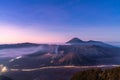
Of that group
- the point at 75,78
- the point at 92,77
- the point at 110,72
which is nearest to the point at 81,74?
the point at 75,78

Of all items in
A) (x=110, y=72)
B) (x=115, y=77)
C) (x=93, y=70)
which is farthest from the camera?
(x=93, y=70)

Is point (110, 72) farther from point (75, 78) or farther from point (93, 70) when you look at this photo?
point (75, 78)

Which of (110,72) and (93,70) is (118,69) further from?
(93,70)

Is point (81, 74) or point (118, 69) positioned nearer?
point (118, 69)

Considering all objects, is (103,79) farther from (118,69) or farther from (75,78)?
(75,78)

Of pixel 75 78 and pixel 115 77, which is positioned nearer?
pixel 115 77

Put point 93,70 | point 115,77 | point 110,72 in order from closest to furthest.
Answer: point 115,77 < point 110,72 < point 93,70

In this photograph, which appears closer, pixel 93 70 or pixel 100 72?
pixel 100 72

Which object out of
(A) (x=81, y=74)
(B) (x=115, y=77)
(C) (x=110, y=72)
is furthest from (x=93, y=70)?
(B) (x=115, y=77)
